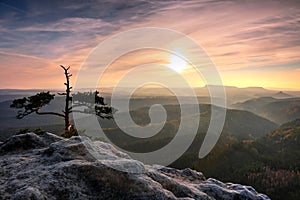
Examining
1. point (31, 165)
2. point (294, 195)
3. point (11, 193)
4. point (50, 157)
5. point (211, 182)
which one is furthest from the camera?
point (294, 195)

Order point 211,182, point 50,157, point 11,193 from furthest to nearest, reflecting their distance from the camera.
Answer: point 211,182, point 50,157, point 11,193

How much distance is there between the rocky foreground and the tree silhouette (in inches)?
704

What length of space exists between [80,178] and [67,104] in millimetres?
23469

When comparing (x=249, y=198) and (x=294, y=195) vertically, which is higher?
(x=249, y=198)

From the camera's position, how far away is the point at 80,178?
10391mm

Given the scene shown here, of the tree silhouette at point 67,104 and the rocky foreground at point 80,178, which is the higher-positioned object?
the tree silhouette at point 67,104

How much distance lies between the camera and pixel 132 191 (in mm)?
10297

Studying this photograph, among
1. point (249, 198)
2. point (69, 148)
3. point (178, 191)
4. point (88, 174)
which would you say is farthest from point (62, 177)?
point (249, 198)

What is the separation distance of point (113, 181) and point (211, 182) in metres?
7.41

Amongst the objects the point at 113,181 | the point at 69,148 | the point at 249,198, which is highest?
the point at 69,148

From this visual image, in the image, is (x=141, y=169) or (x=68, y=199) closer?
(x=68, y=199)

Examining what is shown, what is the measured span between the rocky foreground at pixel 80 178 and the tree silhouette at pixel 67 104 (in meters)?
17.9

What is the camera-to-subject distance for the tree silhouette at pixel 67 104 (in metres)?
30.7

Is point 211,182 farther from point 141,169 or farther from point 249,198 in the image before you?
point 141,169
